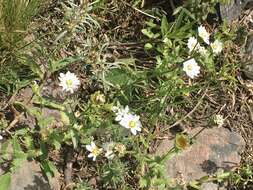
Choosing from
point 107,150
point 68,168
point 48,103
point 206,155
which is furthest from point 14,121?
point 206,155

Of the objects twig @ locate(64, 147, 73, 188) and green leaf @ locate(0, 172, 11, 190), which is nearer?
green leaf @ locate(0, 172, 11, 190)

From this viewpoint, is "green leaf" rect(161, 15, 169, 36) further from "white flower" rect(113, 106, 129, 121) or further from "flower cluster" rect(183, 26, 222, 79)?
"white flower" rect(113, 106, 129, 121)

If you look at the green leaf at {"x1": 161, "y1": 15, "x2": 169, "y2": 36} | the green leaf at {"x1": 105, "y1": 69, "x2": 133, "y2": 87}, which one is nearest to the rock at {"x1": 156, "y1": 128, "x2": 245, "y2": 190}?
the green leaf at {"x1": 105, "y1": 69, "x2": 133, "y2": 87}

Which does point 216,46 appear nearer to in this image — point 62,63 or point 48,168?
point 62,63

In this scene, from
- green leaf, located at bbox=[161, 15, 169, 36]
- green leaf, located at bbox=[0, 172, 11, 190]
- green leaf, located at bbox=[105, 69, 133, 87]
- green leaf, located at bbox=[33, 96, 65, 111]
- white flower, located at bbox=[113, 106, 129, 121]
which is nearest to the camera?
green leaf, located at bbox=[0, 172, 11, 190]

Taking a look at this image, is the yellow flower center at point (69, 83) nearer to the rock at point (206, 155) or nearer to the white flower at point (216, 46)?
the rock at point (206, 155)

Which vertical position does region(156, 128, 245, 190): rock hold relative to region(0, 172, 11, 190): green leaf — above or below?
above
